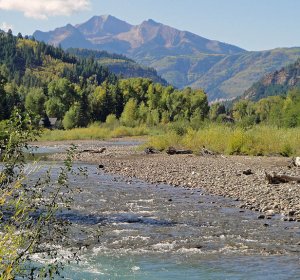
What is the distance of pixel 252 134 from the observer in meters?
45.1

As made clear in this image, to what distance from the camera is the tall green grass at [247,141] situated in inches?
1639

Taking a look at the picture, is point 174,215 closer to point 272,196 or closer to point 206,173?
point 272,196

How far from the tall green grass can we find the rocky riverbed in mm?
2928

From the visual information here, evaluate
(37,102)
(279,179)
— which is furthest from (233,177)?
(37,102)

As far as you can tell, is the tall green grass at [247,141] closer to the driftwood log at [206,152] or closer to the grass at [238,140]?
the grass at [238,140]

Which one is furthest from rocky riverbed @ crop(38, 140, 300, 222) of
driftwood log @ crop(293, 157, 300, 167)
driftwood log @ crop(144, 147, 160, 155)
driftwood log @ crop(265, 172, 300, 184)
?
driftwood log @ crop(144, 147, 160, 155)

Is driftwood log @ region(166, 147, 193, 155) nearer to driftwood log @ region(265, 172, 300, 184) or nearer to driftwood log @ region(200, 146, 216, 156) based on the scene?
driftwood log @ region(200, 146, 216, 156)

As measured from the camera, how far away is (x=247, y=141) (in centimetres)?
4531

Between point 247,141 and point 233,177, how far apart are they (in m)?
16.7

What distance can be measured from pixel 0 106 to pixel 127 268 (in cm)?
8509

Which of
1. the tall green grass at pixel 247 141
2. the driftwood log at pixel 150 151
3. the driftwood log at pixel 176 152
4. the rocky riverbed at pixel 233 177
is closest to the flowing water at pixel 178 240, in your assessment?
the rocky riverbed at pixel 233 177

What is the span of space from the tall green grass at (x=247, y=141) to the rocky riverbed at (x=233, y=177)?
2.93 metres

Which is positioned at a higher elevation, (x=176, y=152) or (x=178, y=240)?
(x=178, y=240)

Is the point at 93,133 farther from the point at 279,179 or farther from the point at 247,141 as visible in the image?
the point at 279,179
